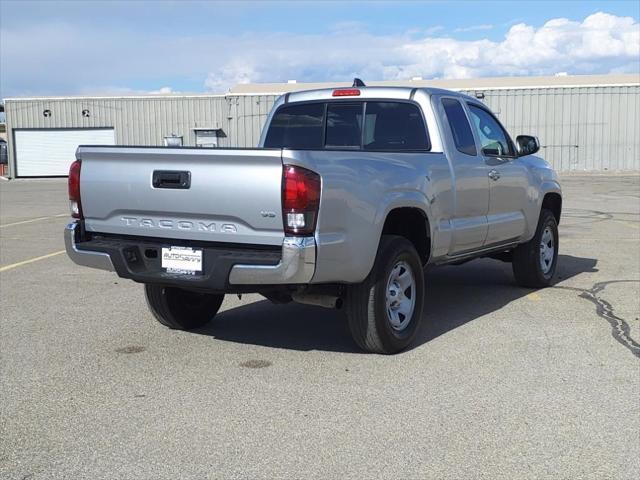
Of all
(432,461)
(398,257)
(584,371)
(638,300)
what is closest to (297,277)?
(398,257)

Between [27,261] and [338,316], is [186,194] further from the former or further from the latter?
[27,261]

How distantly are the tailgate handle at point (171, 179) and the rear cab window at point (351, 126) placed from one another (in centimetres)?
218

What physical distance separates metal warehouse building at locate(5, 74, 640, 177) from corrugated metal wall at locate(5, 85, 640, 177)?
51mm

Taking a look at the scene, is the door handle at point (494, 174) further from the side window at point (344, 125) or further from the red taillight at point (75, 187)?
the red taillight at point (75, 187)

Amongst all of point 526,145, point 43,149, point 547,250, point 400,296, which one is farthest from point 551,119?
point 400,296

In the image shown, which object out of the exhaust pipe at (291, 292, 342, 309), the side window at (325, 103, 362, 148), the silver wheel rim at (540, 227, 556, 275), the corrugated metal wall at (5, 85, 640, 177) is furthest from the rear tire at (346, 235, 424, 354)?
the corrugated metal wall at (5, 85, 640, 177)

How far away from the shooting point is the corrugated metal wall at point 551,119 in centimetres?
3791

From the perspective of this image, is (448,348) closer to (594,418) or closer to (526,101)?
(594,418)

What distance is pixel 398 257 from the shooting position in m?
5.49

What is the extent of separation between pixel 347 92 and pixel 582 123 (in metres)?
34.3

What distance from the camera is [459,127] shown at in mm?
6699

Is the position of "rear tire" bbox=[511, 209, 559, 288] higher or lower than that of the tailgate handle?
lower

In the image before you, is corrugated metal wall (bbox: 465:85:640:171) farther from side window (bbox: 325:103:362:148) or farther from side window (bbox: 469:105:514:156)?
side window (bbox: 325:103:362:148)

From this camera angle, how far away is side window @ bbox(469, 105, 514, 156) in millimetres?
7051
